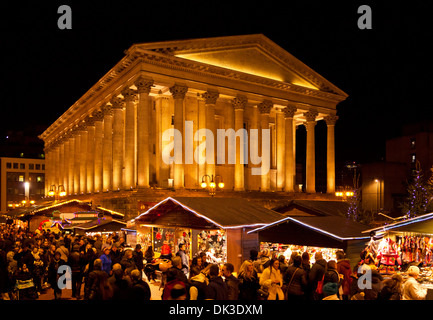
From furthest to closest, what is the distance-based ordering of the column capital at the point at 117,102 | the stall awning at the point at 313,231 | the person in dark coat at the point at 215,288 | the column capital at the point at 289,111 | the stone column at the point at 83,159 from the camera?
the stone column at the point at 83,159, the column capital at the point at 289,111, the column capital at the point at 117,102, the stall awning at the point at 313,231, the person in dark coat at the point at 215,288

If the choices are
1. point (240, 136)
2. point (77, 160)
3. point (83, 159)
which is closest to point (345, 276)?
point (240, 136)

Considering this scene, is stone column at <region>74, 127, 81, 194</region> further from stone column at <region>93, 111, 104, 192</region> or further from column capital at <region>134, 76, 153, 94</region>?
column capital at <region>134, 76, 153, 94</region>

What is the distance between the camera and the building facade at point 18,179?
A: 92.8m

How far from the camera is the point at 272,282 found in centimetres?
955

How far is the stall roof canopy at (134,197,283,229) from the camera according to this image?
1501 centimetres

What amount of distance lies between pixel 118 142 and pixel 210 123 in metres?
8.90

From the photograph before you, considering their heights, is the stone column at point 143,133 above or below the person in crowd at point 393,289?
above

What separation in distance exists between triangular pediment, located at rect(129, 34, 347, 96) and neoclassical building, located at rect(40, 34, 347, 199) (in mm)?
99

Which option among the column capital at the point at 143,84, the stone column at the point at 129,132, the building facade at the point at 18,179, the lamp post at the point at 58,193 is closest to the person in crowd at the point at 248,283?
the column capital at the point at 143,84

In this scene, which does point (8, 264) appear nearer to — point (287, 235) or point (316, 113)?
point (287, 235)

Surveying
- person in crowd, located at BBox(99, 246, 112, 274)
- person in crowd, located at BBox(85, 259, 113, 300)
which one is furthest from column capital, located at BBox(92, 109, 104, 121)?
person in crowd, located at BBox(85, 259, 113, 300)

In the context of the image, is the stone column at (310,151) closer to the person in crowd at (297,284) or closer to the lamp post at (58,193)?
the lamp post at (58,193)

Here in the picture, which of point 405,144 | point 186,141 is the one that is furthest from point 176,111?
point 405,144

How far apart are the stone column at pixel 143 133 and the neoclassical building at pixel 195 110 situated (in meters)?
0.08
